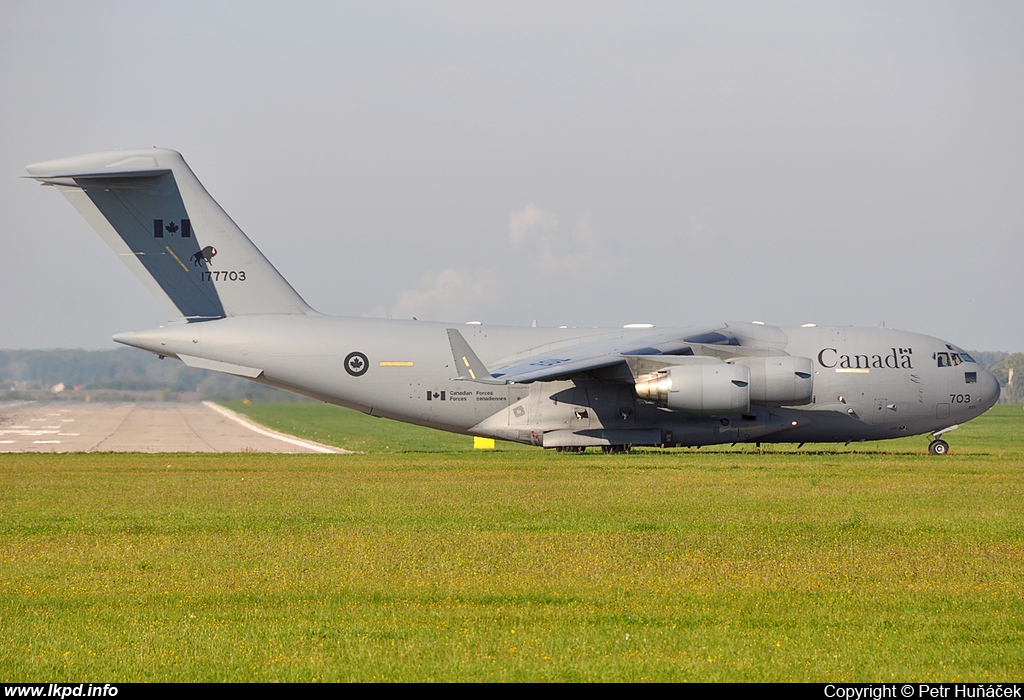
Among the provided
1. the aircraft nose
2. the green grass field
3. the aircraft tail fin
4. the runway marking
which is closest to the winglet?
the green grass field

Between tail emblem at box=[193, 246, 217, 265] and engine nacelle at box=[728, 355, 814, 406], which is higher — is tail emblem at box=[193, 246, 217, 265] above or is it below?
above

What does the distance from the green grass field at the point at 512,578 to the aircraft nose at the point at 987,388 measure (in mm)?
7836

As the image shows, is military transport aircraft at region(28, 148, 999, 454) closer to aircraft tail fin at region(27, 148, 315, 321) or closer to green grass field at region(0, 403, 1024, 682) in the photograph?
aircraft tail fin at region(27, 148, 315, 321)

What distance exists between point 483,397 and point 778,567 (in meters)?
14.8

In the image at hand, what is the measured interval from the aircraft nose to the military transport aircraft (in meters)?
0.06

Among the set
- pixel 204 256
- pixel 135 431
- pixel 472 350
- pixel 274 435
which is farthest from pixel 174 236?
pixel 135 431

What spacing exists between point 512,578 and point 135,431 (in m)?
30.9

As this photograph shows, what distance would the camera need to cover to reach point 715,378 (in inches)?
906

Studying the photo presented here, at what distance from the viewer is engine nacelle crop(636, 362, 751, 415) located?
22969mm

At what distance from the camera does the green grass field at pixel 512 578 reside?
7.17 metres

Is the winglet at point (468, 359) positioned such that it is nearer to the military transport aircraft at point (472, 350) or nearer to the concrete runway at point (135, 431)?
the military transport aircraft at point (472, 350)

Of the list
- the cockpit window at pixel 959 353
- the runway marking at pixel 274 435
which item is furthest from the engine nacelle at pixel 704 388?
the runway marking at pixel 274 435

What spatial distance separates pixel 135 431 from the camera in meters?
37.9

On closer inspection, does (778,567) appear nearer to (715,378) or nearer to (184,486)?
(184,486)
